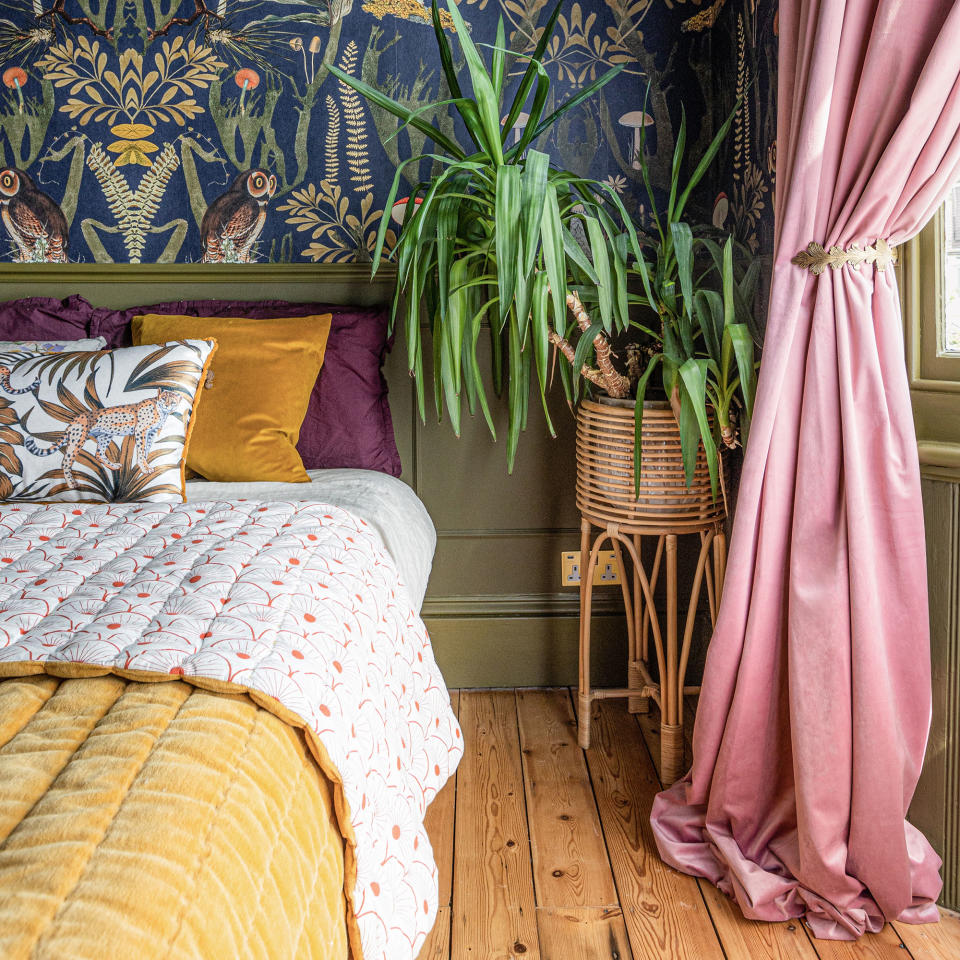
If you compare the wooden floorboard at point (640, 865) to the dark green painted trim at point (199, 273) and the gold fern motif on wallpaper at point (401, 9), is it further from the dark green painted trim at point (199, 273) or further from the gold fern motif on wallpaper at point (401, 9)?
the gold fern motif on wallpaper at point (401, 9)

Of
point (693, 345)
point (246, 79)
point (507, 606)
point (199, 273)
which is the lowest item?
point (507, 606)

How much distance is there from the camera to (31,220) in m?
2.31

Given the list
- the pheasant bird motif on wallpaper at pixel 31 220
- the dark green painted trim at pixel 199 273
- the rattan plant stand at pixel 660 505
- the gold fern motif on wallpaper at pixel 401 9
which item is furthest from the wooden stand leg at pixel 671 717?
the pheasant bird motif on wallpaper at pixel 31 220

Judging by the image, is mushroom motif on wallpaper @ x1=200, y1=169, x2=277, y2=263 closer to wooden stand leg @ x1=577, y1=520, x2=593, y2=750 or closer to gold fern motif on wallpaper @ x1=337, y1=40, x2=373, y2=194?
gold fern motif on wallpaper @ x1=337, y1=40, x2=373, y2=194

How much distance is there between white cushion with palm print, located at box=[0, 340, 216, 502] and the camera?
1.70 m

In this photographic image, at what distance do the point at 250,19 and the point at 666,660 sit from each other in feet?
6.69

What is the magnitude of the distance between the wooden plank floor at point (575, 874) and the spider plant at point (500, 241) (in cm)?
78

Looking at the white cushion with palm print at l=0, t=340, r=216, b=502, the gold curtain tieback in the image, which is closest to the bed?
the white cushion with palm print at l=0, t=340, r=216, b=502

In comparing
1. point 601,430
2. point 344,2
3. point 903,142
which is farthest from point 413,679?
point 344,2

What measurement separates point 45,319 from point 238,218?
23.4 inches

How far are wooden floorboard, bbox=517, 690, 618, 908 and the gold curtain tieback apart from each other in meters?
1.22

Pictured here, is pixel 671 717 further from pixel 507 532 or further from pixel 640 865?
pixel 507 532

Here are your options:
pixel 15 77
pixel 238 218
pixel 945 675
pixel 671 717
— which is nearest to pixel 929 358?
pixel 945 675

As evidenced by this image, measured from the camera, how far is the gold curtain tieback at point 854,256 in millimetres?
1394
